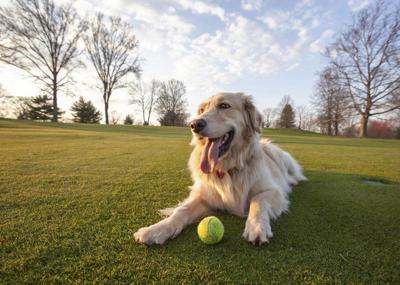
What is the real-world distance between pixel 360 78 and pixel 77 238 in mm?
32335

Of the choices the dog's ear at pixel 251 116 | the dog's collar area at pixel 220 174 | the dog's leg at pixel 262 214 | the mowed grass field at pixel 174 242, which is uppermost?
the dog's ear at pixel 251 116

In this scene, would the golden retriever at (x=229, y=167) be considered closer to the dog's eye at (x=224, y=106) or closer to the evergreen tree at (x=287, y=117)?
the dog's eye at (x=224, y=106)

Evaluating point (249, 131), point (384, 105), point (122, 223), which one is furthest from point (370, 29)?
point (122, 223)

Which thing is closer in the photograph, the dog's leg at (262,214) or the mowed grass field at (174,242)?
the mowed grass field at (174,242)

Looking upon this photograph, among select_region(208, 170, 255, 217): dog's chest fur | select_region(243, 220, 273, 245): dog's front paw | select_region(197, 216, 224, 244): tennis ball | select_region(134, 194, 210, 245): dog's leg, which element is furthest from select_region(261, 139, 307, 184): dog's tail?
select_region(197, 216, 224, 244): tennis ball

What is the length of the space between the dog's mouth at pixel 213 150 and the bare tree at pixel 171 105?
171 ft

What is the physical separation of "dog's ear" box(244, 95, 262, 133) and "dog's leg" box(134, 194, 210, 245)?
3.80ft

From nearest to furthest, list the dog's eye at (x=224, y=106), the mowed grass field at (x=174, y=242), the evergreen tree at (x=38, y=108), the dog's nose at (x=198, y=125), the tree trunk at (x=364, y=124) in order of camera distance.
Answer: the mowed grass field at (x=174, y=242) → the dog's nose at (x=198, y=125) → the dog's eye at (x=224, y=106) → the tree trunk at (x=364, y=124) → the evergreen tree at (x=38, y=108)

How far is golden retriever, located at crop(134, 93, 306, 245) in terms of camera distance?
7.98ft

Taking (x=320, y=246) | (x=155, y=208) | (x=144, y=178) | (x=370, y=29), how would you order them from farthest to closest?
(x=370, y=29), (x=144, y=178), (x=155, y=208), (x=320, y=246)

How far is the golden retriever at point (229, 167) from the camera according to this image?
7.98 ft

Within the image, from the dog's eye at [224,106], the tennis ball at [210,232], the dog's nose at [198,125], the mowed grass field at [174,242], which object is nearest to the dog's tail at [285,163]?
the mowed grass field at [174,242]

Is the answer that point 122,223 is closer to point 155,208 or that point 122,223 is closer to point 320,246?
point 155,208

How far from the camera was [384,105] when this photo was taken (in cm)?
2569
